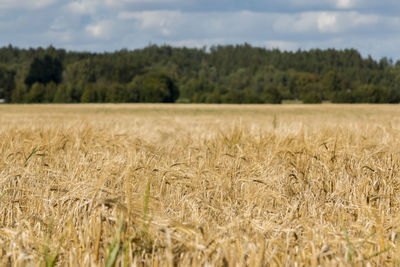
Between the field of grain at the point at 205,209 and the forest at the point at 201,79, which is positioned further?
the forest at the point at 201,79

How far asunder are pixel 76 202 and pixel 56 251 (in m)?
0.67

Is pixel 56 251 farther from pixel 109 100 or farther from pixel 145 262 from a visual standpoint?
pixel 109 100

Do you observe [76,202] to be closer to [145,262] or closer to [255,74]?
[145,262]

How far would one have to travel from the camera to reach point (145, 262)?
7.11ft

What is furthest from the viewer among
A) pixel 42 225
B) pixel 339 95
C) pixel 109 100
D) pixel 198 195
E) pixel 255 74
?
pixel 255 74

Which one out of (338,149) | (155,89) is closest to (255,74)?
(155,89)

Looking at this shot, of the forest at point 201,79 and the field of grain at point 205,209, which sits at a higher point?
the forest at point 201,79

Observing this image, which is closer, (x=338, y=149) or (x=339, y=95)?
(x=338, y=149)

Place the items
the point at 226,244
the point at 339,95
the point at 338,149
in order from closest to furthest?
the point at 226,244 → the point at 338,149 → the point at 339,95

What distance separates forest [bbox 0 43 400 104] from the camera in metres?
81.2

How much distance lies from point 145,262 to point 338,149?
3.96 m

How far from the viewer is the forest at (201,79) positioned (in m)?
81.2

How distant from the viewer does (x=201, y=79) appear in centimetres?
11438

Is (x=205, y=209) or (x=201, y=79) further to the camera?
(x=201, y=79)
